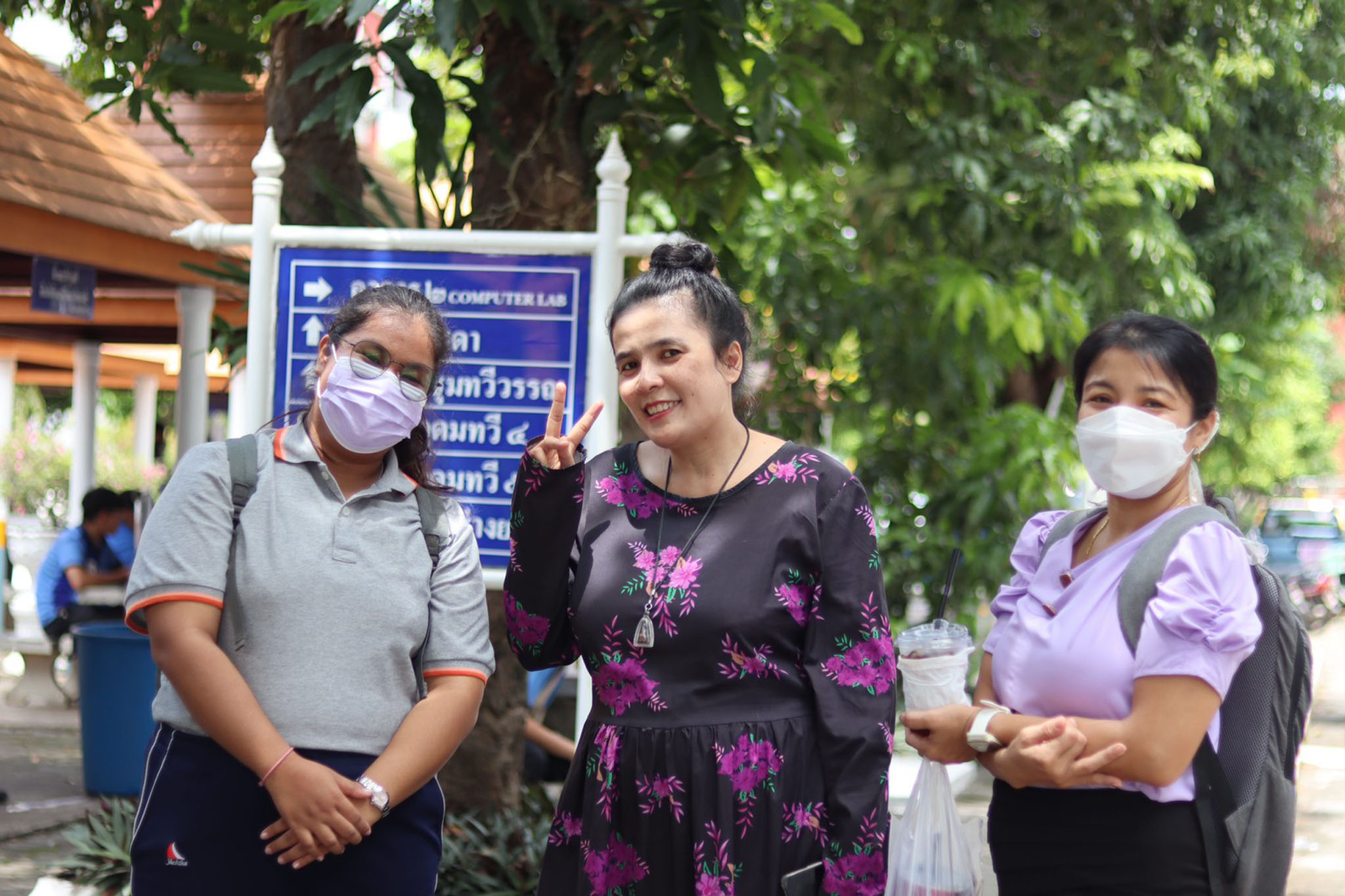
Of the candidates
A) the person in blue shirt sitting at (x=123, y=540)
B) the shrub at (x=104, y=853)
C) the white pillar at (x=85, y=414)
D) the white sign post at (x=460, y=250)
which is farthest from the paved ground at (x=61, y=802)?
the white pillar at (x=85, y=414)

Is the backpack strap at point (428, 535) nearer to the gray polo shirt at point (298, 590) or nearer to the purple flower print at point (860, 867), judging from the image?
the gray polo shirt at point (298, 590)

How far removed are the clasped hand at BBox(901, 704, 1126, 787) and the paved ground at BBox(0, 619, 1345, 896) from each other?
243 centimetres

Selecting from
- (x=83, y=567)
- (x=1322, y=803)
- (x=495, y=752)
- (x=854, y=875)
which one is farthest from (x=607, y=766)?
(x=83, y=567)

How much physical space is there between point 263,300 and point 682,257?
1903 mm

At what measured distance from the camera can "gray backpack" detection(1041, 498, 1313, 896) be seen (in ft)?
7.55

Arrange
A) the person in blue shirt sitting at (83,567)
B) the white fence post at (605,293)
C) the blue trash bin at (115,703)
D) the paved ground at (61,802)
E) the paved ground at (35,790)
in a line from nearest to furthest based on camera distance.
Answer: the white fence post at (605,293) → the paved ground at (35,790) → the paved ground at (61,802) → the blue trash bin at (115,703) → the person in blue shirt sitting at (83,567)

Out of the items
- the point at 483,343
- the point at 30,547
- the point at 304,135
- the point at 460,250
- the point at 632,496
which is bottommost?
the point at 30,547

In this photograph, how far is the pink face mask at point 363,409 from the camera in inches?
107

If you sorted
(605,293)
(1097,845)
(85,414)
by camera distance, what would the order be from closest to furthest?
(1097,845) → (605,293) → (85,414)

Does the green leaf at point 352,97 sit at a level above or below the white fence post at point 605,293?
above

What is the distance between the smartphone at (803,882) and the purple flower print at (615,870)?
0.26 metres

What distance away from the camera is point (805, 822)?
248cm

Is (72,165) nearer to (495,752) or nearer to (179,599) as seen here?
(495,752)

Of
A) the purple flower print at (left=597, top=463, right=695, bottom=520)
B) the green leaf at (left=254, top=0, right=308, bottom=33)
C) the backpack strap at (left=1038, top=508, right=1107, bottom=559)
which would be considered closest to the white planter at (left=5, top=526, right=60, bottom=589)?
the green leaf at (left=254, top=0, right=308, bottom=33)
